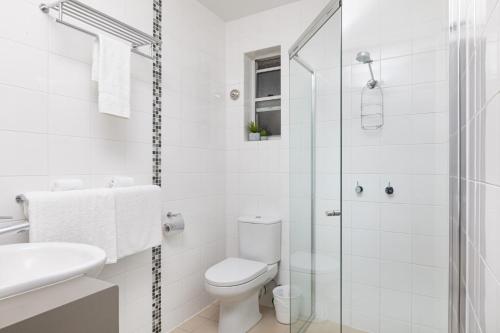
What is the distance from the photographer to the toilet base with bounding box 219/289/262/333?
2.03 m

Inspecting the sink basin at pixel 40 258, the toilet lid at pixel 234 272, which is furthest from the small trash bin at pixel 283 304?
the sink basin at pixel 40 258

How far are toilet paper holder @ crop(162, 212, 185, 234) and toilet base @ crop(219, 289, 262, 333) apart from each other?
1.95ft

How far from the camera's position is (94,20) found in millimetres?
1549

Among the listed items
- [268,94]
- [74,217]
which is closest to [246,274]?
[74,217]

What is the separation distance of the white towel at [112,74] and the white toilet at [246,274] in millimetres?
1191

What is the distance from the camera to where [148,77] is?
1974mm

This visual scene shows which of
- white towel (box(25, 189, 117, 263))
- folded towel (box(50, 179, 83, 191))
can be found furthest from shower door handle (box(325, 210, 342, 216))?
folded towel (box(50, 179, 83, 191))

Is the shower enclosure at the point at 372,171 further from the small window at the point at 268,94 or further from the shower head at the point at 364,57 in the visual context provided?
the small window at the point at 268,94

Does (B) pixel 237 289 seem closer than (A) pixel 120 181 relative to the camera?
No

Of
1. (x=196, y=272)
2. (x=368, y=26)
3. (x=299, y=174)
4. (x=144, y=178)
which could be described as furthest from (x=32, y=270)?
(x=368, y=26)

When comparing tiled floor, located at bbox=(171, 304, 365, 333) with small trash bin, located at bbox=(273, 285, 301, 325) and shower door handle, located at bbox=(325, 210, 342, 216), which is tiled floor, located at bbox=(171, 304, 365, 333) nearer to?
small trash bin, located at bbox=(273, 285, 301, 325)

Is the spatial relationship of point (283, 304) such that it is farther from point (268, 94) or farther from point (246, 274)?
point (268, 94)

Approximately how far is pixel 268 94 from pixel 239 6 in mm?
769

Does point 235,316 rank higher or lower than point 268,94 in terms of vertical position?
lower
